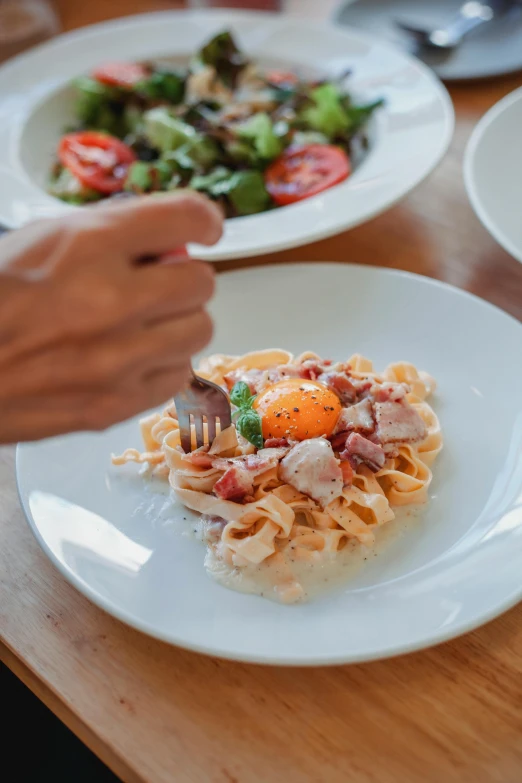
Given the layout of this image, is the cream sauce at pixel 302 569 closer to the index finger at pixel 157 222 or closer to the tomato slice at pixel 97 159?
the index finger at pixel 157 222

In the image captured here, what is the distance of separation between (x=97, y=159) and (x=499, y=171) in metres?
1.63

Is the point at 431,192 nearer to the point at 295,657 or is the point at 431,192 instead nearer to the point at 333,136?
the point at 333,136

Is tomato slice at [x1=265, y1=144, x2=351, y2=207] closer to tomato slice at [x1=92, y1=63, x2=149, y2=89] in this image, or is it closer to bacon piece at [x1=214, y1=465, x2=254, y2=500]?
tomato slice at [x1=92, y1=63, x2=149, y2=89]

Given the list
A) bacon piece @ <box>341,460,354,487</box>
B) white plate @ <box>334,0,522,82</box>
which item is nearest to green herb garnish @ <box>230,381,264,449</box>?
bacon piece @ <box>341,460,354,487</box>

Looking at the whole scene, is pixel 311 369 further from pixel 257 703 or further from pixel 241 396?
pixel 257 703

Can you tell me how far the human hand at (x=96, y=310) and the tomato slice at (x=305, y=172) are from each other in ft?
5.51

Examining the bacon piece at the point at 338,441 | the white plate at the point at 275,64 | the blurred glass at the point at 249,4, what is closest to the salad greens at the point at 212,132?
the white plate at the point at 275,64

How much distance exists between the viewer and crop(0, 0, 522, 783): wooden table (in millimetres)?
1478

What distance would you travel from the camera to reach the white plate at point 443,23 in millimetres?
3713

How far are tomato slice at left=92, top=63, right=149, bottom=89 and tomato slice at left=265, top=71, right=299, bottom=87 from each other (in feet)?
1.96

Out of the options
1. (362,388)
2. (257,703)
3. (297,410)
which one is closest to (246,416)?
(297,410)

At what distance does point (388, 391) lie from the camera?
2039 mm

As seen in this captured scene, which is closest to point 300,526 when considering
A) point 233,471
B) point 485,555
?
point 233,471

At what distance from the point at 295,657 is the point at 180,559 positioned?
40cm
